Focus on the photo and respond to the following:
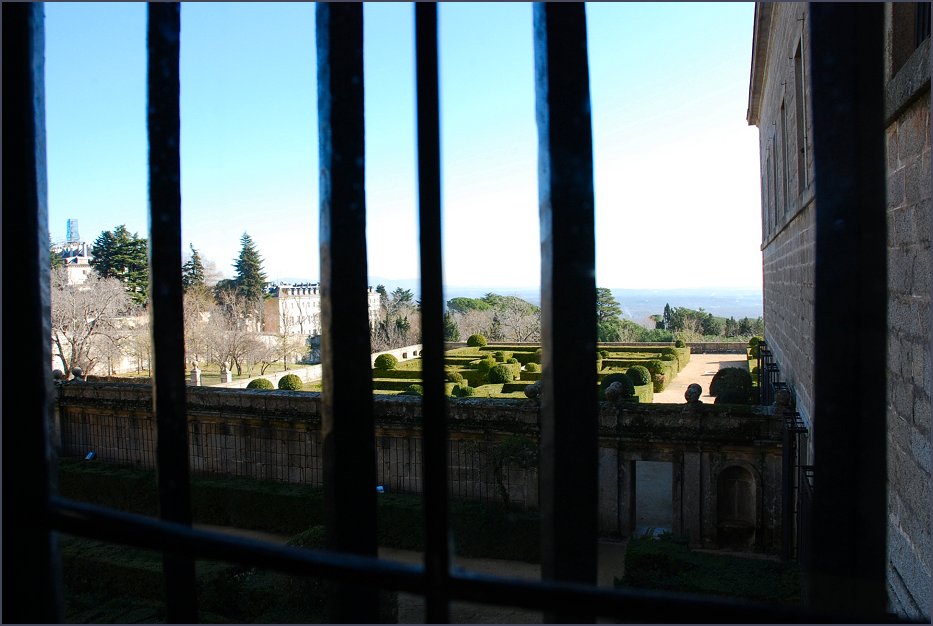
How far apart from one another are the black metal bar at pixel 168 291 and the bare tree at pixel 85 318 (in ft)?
102

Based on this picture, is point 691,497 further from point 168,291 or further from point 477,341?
point 477,341

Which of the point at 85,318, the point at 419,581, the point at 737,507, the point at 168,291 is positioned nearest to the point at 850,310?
the point at 419,581

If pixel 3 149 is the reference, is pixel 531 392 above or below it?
below

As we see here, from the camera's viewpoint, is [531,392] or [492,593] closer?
[492,593]

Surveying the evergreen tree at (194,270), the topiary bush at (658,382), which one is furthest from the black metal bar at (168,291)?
the evergreen tree at (194,270)

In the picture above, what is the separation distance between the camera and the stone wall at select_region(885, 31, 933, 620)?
2.95 meters

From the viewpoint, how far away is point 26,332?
45.6 inches

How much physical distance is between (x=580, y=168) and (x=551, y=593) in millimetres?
556

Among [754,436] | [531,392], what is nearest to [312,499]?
[531,392]

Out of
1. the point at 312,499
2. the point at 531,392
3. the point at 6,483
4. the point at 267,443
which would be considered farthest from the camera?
the point at 267,443

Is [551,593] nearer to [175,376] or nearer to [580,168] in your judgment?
[580,168]

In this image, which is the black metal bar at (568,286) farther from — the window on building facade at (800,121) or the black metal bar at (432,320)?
the window on building facade at (800,121)

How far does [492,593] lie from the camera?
2.67 ft

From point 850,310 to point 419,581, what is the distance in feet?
2.02
